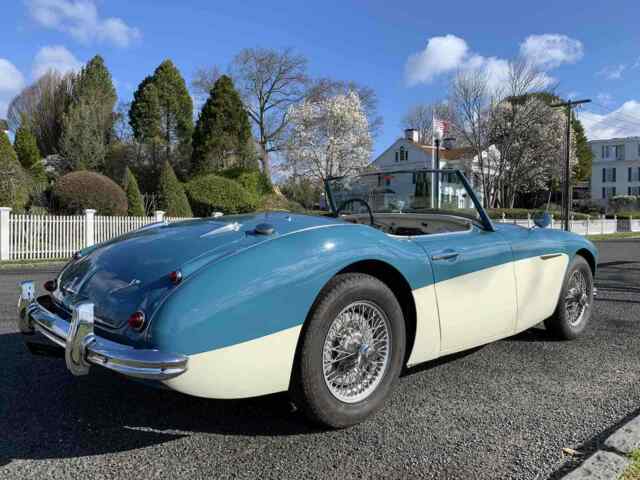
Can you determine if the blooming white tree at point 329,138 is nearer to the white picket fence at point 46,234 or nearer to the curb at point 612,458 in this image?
the white picket fence at point 46,234

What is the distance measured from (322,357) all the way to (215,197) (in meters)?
20.0

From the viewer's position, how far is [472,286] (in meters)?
3.01

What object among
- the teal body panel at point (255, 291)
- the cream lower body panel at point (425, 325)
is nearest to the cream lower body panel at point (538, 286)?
the cream lower body panel at point (425, 325)

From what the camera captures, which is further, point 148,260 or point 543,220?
point 543,220

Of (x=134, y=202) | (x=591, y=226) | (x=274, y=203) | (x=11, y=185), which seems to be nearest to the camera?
(x=11, y=185)

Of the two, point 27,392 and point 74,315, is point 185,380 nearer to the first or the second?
point 74,315

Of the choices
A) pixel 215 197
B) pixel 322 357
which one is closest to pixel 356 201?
pixel 322 357

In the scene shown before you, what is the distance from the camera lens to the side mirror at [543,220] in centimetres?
391

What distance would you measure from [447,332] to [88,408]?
6.57ft

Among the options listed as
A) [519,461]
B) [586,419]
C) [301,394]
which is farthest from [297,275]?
[586,419]

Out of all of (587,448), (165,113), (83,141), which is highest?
(165,113)

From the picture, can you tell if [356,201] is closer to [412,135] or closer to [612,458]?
[612,458]

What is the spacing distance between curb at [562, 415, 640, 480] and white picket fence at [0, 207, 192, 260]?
41.7 feet

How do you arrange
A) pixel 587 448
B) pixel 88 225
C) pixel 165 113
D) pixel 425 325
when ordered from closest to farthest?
pixel 587 448, pixel 425 325, pixel 88 225, pixel 165 113
